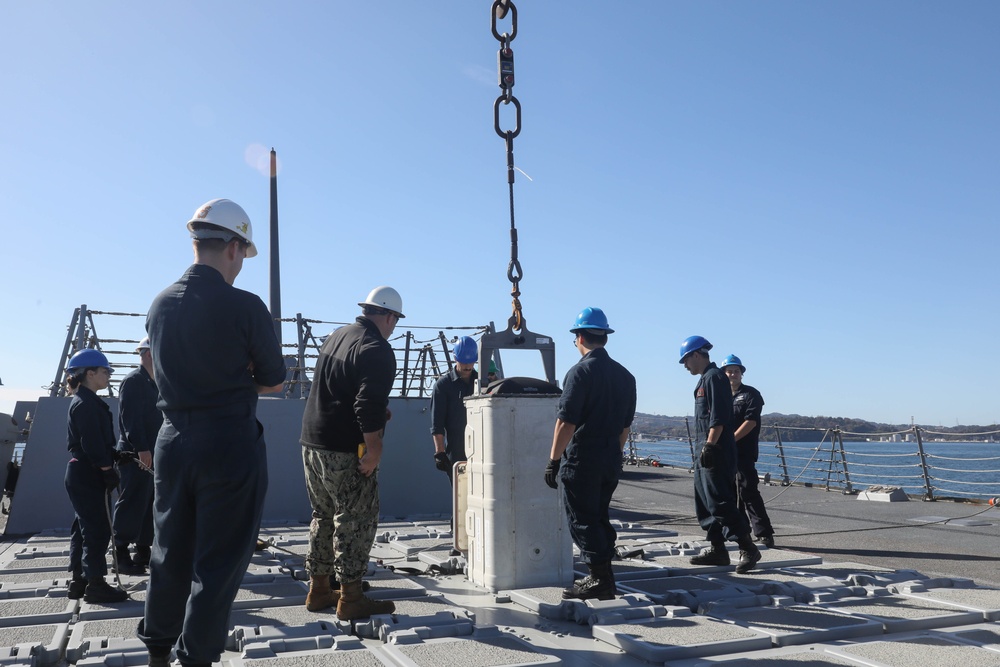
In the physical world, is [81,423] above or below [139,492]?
above

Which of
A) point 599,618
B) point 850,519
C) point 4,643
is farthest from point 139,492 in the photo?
point 850,519

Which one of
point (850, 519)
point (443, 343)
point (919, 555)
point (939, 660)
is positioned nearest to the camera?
point (939, 660)

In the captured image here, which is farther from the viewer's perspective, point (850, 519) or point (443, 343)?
point (443, 343)

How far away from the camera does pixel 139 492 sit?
6.19 metres

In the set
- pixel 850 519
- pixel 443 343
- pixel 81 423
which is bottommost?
pixel 850 519

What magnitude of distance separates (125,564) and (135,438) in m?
1.22

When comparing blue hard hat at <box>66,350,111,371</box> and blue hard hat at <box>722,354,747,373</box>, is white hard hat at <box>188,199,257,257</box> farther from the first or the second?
blue hard hat at <box>722,354,747,373</box>

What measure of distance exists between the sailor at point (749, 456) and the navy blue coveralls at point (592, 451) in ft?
8.94

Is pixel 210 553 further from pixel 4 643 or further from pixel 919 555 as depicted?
pixel 919 555

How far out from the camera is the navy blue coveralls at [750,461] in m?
7.39

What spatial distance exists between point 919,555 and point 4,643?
7056 mm

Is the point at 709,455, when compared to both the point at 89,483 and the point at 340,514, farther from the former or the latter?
the point at 89,483

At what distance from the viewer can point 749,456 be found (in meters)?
7.66

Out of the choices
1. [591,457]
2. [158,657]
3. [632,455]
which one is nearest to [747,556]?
[591,457]
